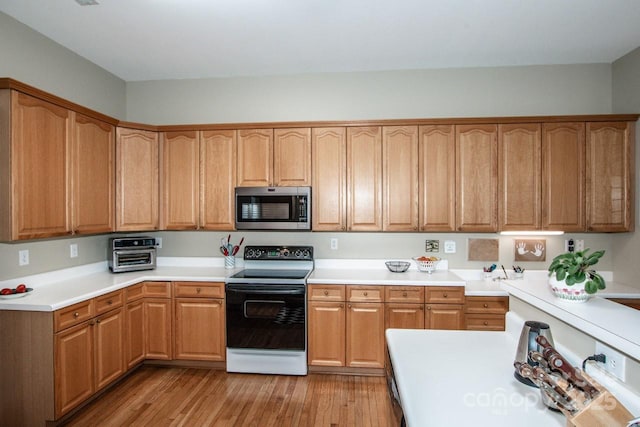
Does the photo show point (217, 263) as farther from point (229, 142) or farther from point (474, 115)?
point (474, 115)

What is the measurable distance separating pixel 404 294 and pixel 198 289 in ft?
5.90

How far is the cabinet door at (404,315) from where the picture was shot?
2.85 metres

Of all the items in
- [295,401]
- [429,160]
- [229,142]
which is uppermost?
[229,142]

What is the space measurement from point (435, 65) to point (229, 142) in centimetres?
213

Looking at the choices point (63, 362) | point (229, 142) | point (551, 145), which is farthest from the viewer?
point (229, 142)

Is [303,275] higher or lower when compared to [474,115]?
lower

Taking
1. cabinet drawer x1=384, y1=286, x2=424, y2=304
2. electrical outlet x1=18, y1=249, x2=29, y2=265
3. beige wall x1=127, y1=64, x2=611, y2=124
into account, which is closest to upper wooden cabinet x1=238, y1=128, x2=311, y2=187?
beige wall x1=127, y1=64, x2=611, y2=124

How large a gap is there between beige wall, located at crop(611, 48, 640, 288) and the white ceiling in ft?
0.42

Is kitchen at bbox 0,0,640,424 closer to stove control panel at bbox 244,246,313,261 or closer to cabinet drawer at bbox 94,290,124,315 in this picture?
stove control panel at bbox 244,246,313,261

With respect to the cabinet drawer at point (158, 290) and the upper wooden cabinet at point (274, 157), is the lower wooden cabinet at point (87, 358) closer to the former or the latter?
the cabinet drawer at point (158, 290)

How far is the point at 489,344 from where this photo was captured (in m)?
1.48

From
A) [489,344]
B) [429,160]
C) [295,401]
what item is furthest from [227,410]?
[429,160]

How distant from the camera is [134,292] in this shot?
2896mm

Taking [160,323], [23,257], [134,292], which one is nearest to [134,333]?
[160,323]
